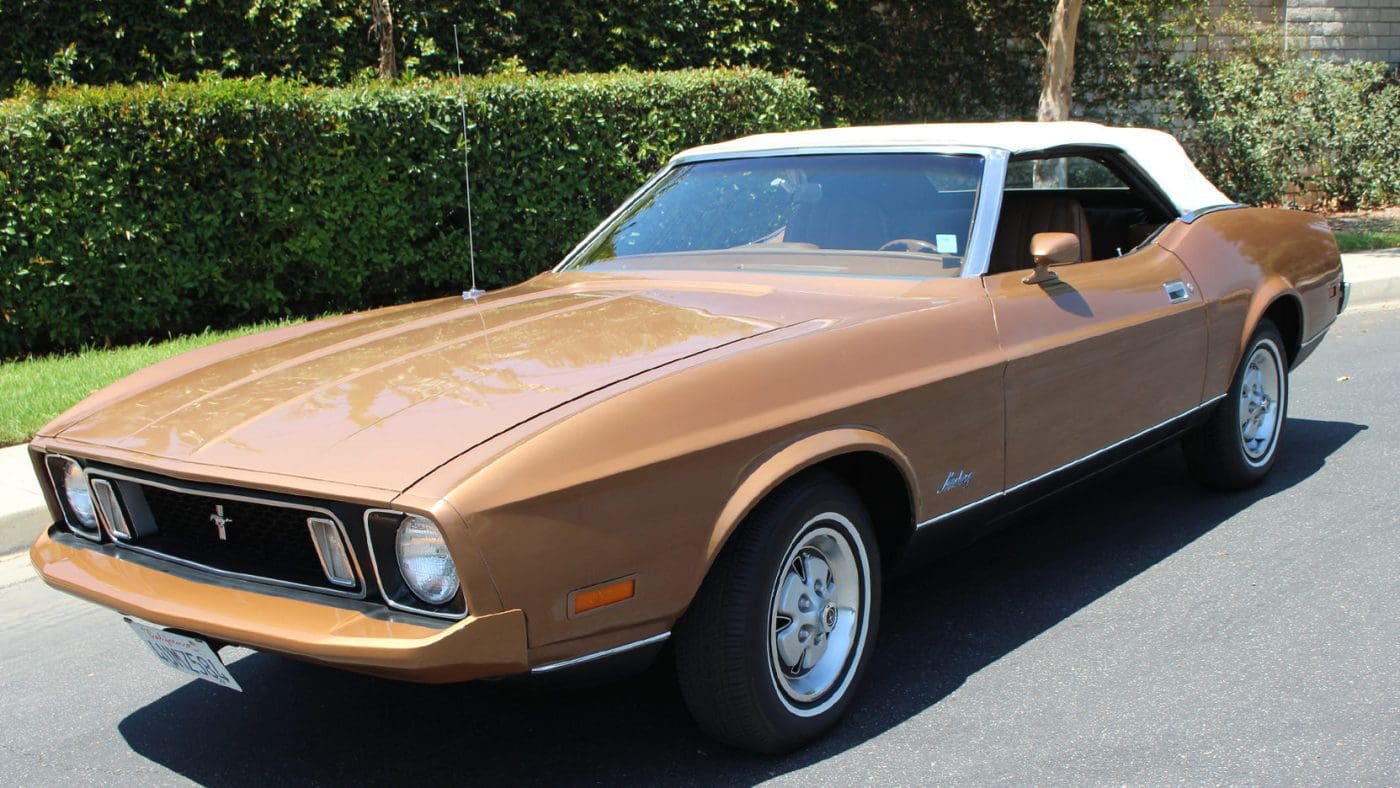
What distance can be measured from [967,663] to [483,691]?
1440 mm

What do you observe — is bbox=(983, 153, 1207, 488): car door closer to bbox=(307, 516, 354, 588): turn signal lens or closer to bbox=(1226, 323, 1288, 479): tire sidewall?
bbox=(1226, 323, 1288, 479): tire sidewall

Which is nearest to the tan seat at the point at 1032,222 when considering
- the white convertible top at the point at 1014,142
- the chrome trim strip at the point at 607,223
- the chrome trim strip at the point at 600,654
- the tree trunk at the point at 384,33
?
the white convertible top at the point at 1014,142

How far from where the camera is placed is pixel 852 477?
363 centimetres

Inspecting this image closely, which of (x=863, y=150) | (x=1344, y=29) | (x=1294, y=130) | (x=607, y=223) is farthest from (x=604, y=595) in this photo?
(x=1344, y=29)

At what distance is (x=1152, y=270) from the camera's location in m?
4.74

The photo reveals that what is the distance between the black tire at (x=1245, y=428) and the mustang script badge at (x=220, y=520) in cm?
367

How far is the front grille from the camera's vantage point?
115 inches

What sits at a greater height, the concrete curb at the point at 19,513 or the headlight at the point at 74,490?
the headlight at the point at 74,490

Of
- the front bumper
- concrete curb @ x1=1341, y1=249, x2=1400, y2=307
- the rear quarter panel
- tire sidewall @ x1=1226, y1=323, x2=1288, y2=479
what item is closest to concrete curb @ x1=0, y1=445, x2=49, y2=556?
the front bumper

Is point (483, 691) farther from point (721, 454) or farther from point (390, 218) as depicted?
point (390, 218)

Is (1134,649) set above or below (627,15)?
below

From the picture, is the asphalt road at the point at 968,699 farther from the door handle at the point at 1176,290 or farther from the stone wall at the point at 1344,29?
the stone wall at the point at 1344,29

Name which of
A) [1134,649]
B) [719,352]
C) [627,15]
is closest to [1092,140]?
[1134,649]

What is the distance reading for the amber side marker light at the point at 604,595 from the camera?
9.20 ft
